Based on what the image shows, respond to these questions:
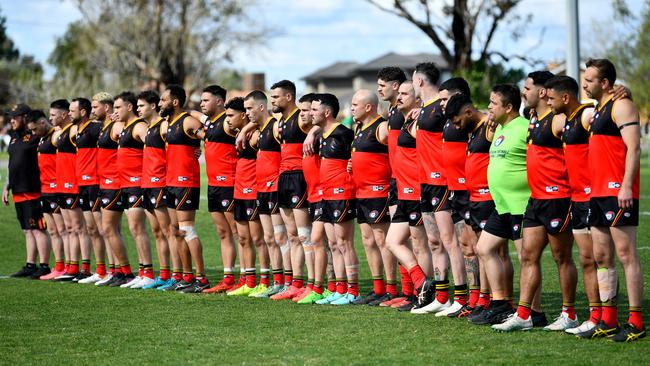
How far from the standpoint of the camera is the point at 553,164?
9.74 metres

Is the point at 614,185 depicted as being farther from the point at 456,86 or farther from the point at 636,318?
the point at 456,86

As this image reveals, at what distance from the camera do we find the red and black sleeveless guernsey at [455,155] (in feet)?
36.1

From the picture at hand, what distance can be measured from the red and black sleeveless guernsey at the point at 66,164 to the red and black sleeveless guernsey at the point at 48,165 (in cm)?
25

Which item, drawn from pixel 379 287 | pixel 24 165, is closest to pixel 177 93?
pixel 24 165

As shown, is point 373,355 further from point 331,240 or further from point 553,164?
point 331,240

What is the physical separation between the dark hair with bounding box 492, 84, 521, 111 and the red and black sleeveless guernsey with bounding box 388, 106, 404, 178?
1.76m

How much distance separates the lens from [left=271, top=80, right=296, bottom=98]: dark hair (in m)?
13.2

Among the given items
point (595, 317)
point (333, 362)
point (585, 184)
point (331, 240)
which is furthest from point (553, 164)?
point (331, 240)

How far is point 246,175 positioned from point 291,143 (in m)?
0.87

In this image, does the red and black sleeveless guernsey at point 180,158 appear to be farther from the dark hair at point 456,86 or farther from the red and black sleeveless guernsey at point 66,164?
the dark hair at point 456,86

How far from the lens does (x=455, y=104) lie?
35.5 feet

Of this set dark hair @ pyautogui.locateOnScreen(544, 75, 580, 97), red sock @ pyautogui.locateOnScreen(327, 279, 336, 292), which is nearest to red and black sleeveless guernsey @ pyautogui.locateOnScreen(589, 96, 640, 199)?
dark hair @ pyautogui.locateOnScreen(544, 75, 580, 97)

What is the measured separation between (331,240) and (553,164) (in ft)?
11.6

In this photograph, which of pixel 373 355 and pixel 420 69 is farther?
pixel 420 69
